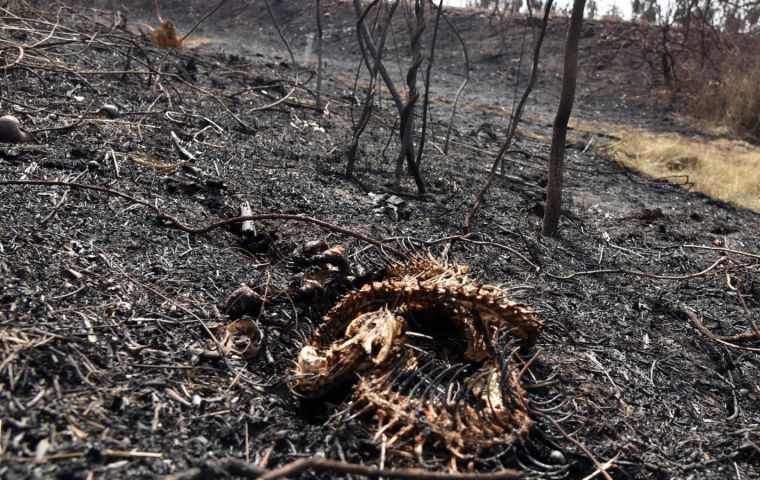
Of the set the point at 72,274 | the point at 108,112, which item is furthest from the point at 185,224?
the point at 108,112

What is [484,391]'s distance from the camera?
1.92 metres

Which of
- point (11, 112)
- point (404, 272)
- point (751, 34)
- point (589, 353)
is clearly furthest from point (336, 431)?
point (751, 34)

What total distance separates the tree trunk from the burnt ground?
0.52 feet

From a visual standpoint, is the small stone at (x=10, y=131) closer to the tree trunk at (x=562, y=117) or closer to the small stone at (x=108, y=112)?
the small stone at (x=108, y=112)

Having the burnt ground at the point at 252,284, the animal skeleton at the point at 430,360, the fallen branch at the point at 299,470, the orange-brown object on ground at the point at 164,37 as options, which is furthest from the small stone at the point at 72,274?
the orange-brown object on ground at the point at 164,37

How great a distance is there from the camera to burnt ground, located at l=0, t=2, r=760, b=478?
5.43 ft

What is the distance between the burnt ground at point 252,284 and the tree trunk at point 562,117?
0.16 meters

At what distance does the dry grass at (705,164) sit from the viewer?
20.2ft

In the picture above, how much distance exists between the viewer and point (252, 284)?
2.43 meters

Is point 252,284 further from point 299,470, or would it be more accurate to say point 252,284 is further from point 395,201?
point 395,201

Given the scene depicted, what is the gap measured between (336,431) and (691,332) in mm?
1870

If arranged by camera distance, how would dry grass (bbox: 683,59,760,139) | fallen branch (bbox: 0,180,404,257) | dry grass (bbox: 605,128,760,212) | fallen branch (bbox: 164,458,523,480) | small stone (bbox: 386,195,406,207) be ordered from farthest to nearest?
dry grass (bbox: 683,59,760,139) → dry grass (bbox: 605,128,760,212) → small stone (bbox: 386,195,406,207) → fallen branch (bbox: 0,180,404,257) → fallen branch (bbox: 164,458,523,480)

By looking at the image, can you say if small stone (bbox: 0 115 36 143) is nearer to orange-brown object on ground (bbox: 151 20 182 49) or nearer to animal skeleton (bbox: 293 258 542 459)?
animal skeleton (bbox: 293 258 542 459)

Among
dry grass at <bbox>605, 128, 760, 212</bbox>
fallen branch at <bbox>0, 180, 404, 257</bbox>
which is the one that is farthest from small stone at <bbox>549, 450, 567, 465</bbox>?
dry grass at <bbox>605, 128, 760, 212</bbox>
